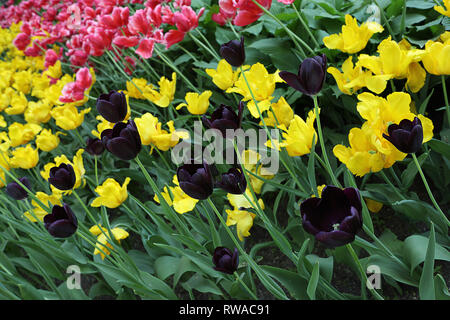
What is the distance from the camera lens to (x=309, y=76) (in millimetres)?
708

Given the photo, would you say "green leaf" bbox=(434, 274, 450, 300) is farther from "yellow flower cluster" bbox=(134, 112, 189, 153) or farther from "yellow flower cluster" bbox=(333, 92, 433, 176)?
"yellow flower cluster" bbox=(134, 112, 189, 153)

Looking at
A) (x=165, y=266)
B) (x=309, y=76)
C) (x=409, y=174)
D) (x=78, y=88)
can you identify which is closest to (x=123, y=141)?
(x=309, y=76)

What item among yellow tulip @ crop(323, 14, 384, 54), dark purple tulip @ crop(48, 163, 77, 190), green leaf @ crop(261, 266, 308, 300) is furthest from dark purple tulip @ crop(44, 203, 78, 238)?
yellow tulip @ crop(323, 14, 384, 54)

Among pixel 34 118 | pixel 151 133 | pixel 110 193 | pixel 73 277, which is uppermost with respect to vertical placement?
pixel 151 133

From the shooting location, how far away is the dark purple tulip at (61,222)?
33.8 inches

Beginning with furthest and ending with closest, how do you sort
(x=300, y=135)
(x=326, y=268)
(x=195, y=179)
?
(x=326, y=268) → (x=300, y=135) → (x=195, y=179)

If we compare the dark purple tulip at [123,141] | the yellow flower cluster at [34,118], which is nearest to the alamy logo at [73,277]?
the yellow flower cluster at [34,118]

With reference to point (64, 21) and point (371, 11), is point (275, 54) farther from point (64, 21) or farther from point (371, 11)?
point (64, 21)

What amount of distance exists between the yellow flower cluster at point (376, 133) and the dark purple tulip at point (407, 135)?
0.06 m

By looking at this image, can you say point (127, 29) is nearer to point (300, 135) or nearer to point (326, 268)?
point (300, 135)

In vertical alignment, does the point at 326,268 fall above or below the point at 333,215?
below

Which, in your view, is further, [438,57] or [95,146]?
[95,146]

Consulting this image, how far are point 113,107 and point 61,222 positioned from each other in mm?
271

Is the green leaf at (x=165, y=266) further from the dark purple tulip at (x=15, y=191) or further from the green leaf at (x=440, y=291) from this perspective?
the green leaf at (x=440, y=291)
